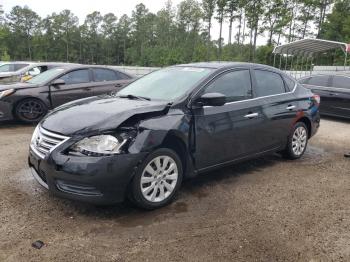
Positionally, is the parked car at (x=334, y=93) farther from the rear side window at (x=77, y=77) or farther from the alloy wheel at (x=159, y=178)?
the alloy wheel at (x=159, y=178)

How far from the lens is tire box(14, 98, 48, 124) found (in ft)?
26.8

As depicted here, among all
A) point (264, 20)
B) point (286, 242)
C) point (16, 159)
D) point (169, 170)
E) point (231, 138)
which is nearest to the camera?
point (286, 242)

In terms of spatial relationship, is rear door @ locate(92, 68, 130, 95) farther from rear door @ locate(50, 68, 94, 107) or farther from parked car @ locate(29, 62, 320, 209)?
parked car @ locate(29, 62, 320, 209)

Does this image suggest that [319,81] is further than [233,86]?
Yes

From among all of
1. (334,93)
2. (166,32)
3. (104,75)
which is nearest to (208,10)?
(166,32)

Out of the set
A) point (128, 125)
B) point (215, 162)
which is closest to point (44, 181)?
point (128, 125)

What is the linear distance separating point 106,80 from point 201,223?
657 cm

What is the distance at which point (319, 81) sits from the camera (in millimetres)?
11633

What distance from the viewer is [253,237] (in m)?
3.32

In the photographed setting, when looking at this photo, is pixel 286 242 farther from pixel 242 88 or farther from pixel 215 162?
pixel 242 88

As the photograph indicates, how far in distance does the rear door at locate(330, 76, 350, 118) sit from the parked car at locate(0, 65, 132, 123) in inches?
259

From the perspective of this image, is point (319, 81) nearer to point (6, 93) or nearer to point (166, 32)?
point (6, 93)

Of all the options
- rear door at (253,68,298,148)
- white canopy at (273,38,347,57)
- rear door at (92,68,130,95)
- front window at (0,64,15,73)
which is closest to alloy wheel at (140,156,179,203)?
rear door at (253,68,298,148)

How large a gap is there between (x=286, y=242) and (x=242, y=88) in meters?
2.28
